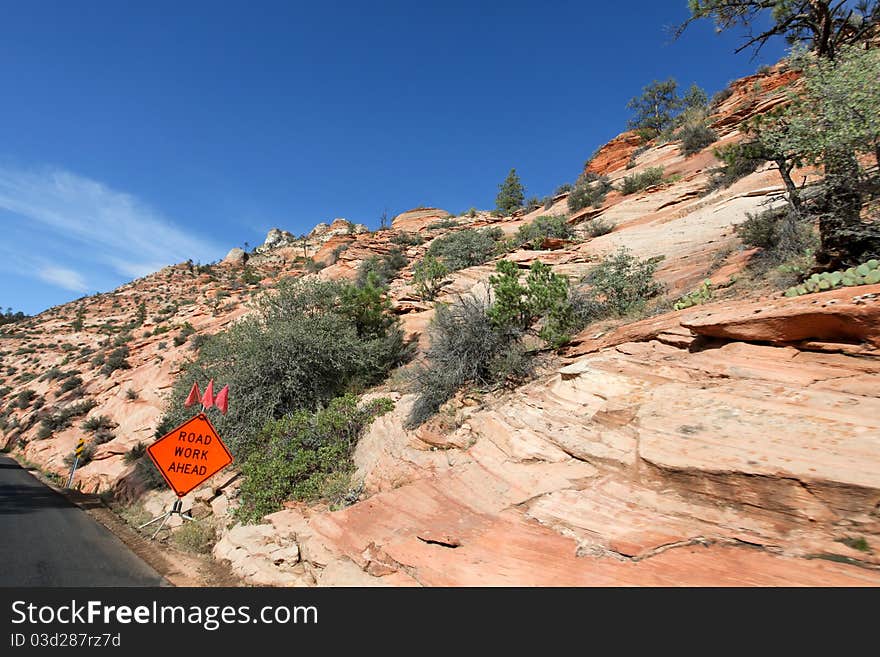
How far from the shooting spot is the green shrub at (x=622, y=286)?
7.80m

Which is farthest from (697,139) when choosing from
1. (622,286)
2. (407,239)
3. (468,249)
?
(407,239)

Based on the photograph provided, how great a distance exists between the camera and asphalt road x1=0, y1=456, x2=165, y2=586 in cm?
518

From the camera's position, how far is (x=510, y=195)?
124 ft

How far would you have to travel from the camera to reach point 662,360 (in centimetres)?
494

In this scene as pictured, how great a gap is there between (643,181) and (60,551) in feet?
75.2

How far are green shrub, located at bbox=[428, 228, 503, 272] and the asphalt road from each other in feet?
47.0

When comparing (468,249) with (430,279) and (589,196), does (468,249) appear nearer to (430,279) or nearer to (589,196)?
(430,279)

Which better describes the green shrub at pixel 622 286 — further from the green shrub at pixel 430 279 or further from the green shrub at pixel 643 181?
the green shrub at pixel 643 181

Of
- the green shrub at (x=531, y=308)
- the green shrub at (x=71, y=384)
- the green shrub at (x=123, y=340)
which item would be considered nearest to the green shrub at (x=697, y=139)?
the green shrub at (x=531, y=308)

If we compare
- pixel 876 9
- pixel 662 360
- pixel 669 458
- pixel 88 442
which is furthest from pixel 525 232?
pixel 88 442

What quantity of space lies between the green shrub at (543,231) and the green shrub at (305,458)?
9.85m

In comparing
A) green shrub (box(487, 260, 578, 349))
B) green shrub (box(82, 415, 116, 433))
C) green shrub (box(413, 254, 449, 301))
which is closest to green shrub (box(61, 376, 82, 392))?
green shrub (box(82, 415, 116, 433))
